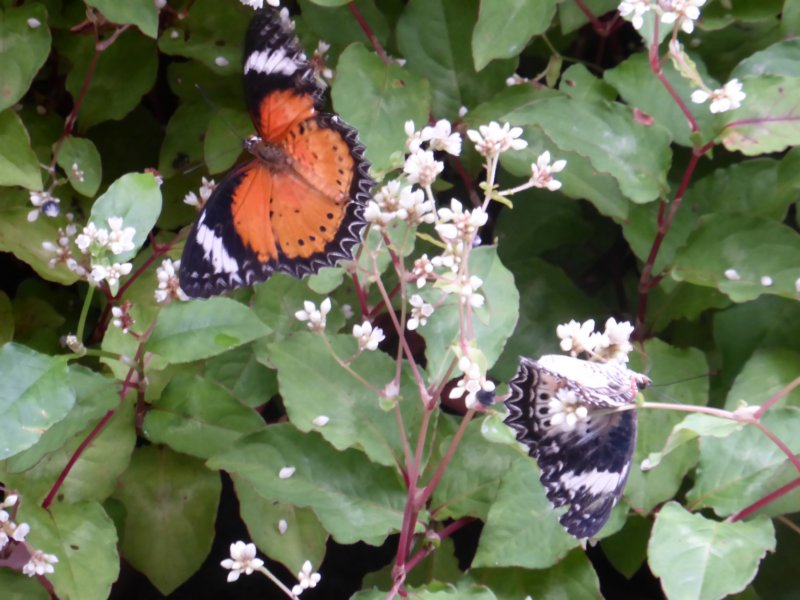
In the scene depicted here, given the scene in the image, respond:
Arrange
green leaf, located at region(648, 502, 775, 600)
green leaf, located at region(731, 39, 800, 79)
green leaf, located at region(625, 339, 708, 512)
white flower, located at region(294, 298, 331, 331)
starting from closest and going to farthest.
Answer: green leaf, located at region(648, 502, 775, 600) < white flower, located at region(294, 298, 331, 331) < green leaf, located at region(625, 339, 708, 512) < green leaf, located at region(731, 39, 800, 79)

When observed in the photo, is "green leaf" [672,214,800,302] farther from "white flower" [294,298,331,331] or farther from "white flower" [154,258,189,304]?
"white flower" [154,258,189,304]

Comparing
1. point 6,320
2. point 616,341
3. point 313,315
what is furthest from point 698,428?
point 6,320

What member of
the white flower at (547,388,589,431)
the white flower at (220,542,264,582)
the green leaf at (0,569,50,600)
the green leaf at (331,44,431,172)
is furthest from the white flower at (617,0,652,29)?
the green leaf at (0,569,50,600)

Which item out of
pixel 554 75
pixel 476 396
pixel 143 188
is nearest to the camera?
pixel 476 396

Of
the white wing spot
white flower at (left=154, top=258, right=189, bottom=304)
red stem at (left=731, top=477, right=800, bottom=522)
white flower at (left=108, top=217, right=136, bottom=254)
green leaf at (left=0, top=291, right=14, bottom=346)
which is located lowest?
red stem at (left=731, top=477, right=800, bottom=522)

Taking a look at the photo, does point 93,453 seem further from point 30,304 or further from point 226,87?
point 226,87

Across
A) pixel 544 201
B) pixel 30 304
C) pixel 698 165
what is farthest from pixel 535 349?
pixel 30 304
